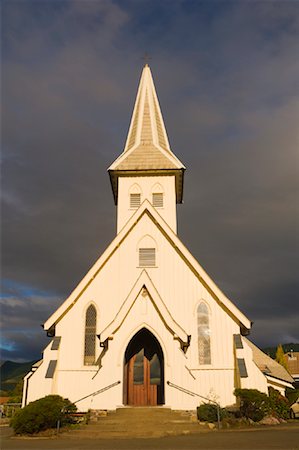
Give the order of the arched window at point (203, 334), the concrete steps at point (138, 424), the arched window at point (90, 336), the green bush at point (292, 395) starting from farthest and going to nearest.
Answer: the green bush at point (292, 395) → the arched window at point (90, 336) → the arched window at point (203, 334) → the concrete steps at point (138, 424)

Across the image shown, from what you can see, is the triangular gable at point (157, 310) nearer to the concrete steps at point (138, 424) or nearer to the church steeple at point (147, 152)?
the concrete steps at point (138, 424)

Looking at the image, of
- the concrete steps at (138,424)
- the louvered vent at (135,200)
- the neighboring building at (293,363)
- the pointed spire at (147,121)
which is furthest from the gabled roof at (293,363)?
the concrete steps at (138,424)

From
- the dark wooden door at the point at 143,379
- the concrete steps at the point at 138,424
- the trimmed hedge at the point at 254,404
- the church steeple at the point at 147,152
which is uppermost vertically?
the church steeple at the point at 147,152

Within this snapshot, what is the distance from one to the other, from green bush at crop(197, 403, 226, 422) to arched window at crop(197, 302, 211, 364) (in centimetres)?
314

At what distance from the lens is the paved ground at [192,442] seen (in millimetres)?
11164

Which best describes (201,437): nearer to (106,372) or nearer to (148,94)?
(106,372)

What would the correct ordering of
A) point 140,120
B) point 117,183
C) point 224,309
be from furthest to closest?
point 140,120 < point 117,183 < point 224,309

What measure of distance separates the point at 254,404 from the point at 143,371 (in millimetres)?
5130

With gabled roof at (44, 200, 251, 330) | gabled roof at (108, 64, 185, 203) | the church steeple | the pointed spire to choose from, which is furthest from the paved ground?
the pointed spire

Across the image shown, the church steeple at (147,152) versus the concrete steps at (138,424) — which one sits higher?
the church steeple at (147,152)

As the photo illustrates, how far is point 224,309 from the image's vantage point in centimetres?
2072

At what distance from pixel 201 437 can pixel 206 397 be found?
6.01 m

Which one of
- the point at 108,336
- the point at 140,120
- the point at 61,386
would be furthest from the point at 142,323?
the point at 140,120

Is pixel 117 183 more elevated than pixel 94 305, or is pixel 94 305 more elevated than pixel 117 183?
pixel 117 183
